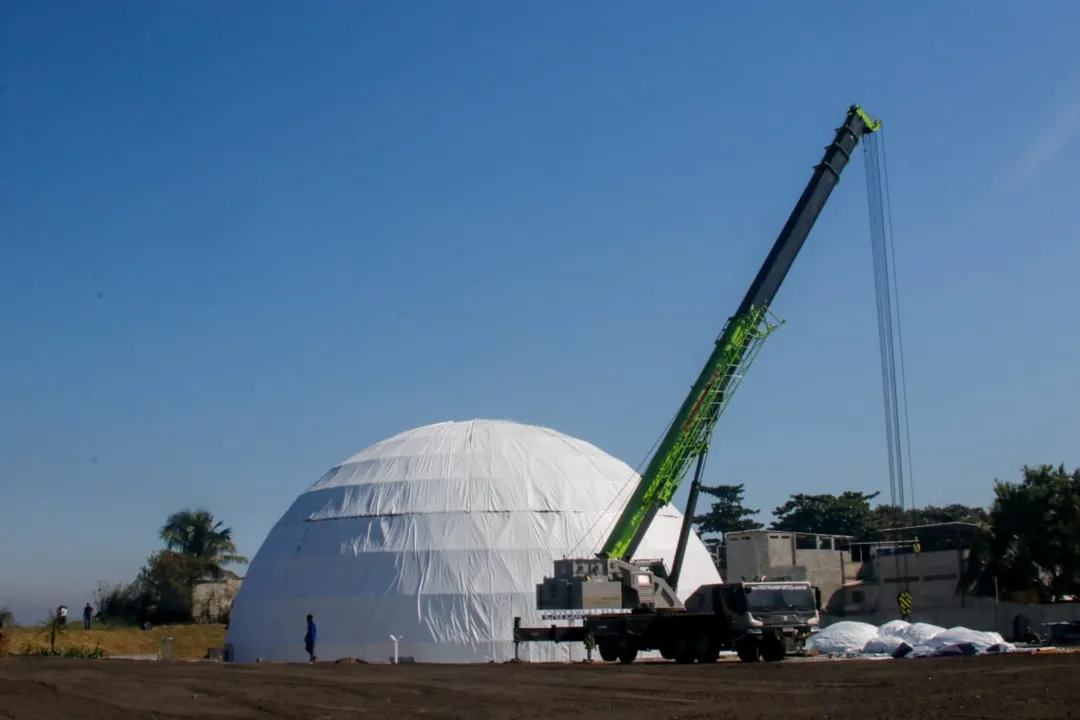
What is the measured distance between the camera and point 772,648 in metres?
30.7

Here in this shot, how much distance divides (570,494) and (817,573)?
21463 mm

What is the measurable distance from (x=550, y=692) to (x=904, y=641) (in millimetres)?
21240

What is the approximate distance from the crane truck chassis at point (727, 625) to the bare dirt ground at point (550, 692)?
4765 millimetres

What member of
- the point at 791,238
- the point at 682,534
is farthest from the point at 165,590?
the point at 791,238

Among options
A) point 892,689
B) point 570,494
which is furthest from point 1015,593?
point 892,689

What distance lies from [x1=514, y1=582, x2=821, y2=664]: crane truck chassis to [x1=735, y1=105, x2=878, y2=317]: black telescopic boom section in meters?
8.88

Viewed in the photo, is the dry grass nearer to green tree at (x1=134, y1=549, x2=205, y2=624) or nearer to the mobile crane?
green tree at (x1=134, y1=549, x2=205, y2=624)

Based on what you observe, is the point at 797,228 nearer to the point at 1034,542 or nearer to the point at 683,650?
the point at 683,650

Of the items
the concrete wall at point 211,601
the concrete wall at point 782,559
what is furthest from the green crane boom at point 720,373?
the concrete wall at point 211,601

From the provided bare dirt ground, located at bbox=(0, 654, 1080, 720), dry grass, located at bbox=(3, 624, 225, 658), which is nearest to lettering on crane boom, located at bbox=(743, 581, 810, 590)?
bare dirt ground, located at bbox=(0, 654, 1080, 720)

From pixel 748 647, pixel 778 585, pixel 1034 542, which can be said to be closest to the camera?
pixel 748 647

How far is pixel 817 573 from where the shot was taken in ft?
197

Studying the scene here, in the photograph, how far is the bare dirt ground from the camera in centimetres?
1528

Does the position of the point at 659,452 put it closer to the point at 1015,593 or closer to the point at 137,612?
the point at 1015,593
